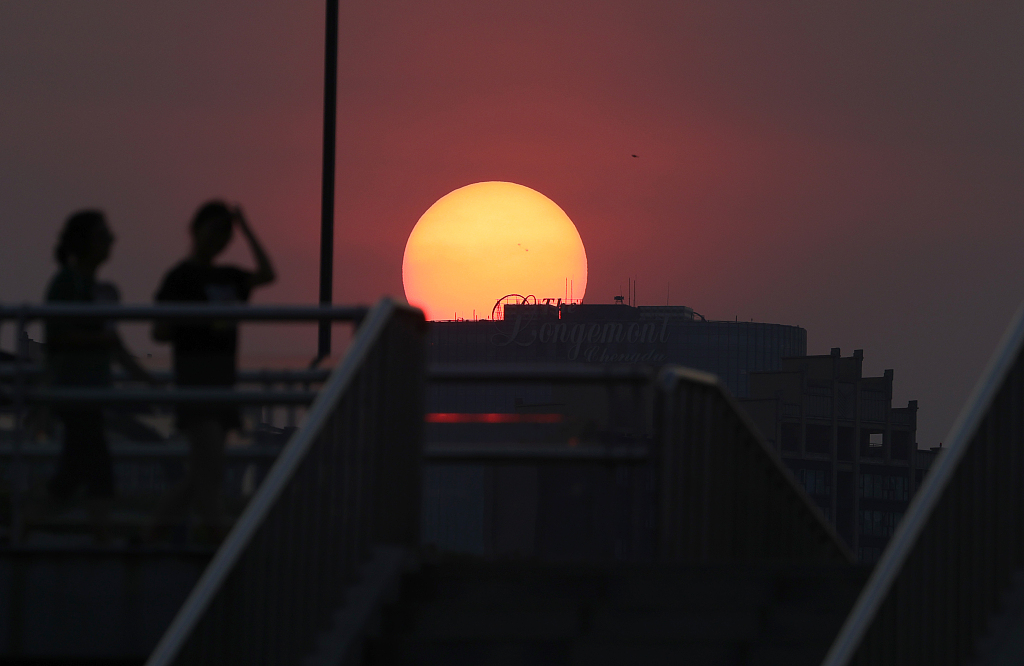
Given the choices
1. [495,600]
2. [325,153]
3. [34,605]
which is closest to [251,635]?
[495,600]

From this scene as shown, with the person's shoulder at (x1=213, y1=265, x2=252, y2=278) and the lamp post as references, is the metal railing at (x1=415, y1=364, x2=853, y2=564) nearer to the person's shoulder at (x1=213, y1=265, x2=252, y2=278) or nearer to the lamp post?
the person's shoulder at (x1=213, y1=265, x2=252, y2=278)

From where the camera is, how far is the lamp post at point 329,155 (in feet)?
48.6

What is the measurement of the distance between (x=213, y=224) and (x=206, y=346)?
1.89 ft

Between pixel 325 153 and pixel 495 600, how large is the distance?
32.3 feet

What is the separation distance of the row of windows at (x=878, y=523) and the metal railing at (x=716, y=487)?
138 m

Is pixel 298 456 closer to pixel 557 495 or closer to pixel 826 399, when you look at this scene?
pixel 557 495

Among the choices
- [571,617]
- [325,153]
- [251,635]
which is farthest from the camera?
[325,153]

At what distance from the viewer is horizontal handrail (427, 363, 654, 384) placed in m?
7.25

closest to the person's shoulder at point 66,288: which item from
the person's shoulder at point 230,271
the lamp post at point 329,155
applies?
the person's shoulder at point 230,271

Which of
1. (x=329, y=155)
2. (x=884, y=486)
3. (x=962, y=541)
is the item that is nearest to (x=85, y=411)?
(x=962, y=541)

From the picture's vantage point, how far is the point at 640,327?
181m

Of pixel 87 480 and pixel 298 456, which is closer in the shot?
pixel 298 456

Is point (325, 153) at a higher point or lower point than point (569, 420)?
higher

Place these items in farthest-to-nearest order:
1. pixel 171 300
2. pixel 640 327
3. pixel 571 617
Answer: pixel 640 327 → pixel 171 300 → pixel 571 617
